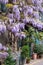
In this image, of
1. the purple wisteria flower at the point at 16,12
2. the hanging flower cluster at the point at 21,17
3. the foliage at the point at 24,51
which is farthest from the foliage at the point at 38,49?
the purple wisteria flower at the point at 16,12

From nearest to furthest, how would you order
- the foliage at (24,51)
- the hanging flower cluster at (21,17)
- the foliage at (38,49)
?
the hanging flower cluster at (21,17)
the foliage at (24,51)
the foliage at (38,49)

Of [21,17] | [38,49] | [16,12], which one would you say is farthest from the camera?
[38,49]

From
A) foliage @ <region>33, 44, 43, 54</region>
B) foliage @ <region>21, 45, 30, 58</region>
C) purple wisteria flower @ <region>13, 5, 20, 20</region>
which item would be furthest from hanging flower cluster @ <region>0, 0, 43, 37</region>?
foliage @ <region>33, 44, 43, 54</region>

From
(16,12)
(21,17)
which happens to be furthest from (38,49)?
(16,12)

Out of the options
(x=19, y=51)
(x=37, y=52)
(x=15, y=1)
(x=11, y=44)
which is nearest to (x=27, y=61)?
(x=19, y=51)

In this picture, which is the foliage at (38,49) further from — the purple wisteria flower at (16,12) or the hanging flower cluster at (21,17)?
the purple wisteria flower at (16,12)

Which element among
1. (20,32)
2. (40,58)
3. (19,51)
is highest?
(20,32)

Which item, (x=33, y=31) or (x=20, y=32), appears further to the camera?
(x=33, y=31)

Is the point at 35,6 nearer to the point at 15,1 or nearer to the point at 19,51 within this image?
the point at 15,1

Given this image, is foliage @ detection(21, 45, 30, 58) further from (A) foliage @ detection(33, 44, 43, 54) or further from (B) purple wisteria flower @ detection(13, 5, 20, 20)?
(B) purple wisteria flower @ detection(13, 5, 20, 20)

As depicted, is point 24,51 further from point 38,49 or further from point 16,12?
point 16,12

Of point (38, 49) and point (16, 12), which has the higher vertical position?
point (16, 12)
